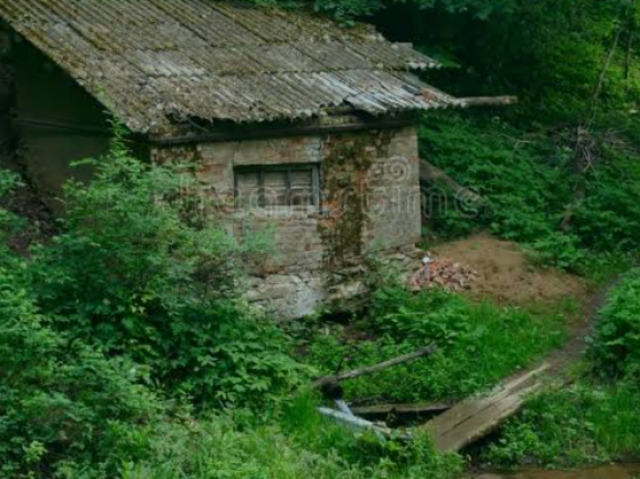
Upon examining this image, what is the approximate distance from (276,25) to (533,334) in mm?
5313

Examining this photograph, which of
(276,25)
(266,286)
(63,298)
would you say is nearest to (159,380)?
(63,298)

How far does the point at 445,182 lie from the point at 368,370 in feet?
17.0

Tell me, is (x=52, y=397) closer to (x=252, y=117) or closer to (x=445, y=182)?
(x=252, y=117)

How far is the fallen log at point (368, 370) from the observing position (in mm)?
10469

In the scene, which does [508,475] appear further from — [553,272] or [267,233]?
[553,272]

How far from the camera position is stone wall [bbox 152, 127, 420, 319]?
38.4ft

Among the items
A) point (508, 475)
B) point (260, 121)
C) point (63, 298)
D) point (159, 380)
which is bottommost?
point (508, 475)

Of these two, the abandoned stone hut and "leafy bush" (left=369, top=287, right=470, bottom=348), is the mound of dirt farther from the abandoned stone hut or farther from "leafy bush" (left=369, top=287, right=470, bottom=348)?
the abandoned stone hut

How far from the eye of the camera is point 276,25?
1399cm

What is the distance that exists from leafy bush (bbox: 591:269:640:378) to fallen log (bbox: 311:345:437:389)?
6.05ft

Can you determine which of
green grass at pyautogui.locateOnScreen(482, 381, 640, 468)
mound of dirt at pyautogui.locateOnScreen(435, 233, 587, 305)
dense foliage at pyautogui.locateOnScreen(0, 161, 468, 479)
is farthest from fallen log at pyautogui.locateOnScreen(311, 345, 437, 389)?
mound of dirt at pyautogui.locateOnScreen(435, 233, 587, 305)

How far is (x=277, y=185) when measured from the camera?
1225 cm

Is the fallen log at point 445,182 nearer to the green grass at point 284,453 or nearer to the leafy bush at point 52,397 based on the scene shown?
the green grass at point 284,453

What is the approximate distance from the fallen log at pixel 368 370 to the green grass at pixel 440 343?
0.12 meters
